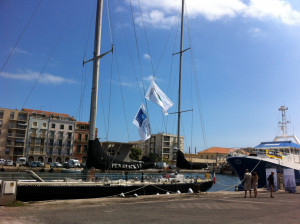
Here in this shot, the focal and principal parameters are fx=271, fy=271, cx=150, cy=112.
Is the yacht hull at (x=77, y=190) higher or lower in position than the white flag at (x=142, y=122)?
lower

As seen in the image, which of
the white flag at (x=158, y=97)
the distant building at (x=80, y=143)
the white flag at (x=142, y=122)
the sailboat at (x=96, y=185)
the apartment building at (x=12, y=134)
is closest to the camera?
the sailboat at (x=96, y=185)

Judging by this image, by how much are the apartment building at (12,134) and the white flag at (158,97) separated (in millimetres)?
57360

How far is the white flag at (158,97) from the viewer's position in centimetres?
2325

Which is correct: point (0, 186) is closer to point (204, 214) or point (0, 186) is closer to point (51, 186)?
point (51, 186)

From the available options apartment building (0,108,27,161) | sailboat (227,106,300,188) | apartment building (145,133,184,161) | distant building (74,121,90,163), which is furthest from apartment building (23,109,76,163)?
sailboat (227,106,300,188)

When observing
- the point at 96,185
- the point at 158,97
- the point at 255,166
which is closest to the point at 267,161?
the point at 255,166

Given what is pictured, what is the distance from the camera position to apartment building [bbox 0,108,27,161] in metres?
70.6

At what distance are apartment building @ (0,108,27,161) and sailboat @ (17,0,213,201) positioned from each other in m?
59.9

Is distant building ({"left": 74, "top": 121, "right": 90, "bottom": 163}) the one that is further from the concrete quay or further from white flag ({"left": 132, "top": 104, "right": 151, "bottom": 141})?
the concrete quay

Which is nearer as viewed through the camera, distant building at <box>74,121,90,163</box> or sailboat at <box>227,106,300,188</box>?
sailboat at <box>227,106,300,188</box>

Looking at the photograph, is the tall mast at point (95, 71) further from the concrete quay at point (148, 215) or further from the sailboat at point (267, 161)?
the sailboat at point (267, 161)

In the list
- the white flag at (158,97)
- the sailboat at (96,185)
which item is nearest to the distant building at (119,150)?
the sailboat at (96,185)

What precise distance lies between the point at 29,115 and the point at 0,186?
70.3 metres

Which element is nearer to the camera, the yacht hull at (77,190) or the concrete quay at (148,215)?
the concrete quay at (148,215)
